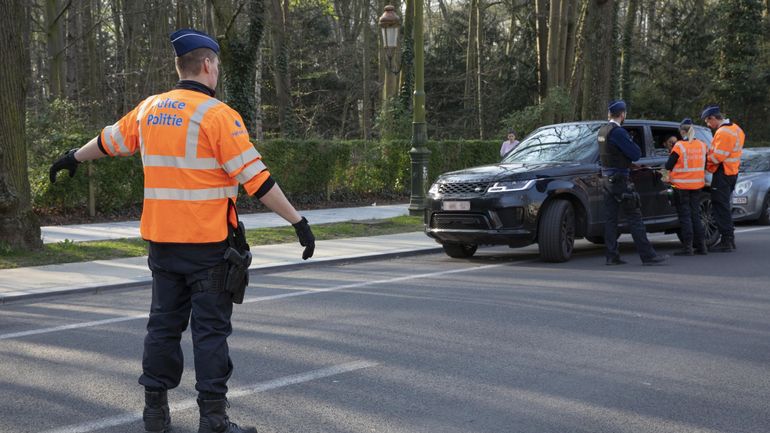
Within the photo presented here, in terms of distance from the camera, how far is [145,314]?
7484 millimetres

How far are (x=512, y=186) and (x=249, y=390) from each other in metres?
5.83

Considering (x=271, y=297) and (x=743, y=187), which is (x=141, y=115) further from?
(x=743, y=187)

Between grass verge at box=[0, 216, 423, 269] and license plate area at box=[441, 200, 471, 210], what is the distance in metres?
3.37

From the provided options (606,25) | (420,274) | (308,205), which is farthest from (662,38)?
(420,274)

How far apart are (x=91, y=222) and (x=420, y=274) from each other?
811cm

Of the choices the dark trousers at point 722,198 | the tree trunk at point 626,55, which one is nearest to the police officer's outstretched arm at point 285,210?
the dark trousers at point 722,198

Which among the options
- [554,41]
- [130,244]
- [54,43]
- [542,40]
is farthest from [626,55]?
[130,244]

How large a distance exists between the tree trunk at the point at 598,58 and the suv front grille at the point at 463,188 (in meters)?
11.5

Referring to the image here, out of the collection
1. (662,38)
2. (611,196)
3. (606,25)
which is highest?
(662,38)

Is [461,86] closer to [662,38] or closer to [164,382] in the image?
[662,38]

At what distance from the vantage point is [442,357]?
19.0 feet

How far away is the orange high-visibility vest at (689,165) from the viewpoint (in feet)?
36.1

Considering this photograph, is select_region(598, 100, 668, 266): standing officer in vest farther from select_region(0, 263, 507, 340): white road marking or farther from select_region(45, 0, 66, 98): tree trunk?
select_region(45, 0, 66, 98): tree trunk

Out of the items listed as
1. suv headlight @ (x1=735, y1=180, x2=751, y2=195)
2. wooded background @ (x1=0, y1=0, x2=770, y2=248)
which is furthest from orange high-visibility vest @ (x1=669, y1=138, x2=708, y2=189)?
wooded background @ (x1=0, y1=0, x2=770, y2=248)
